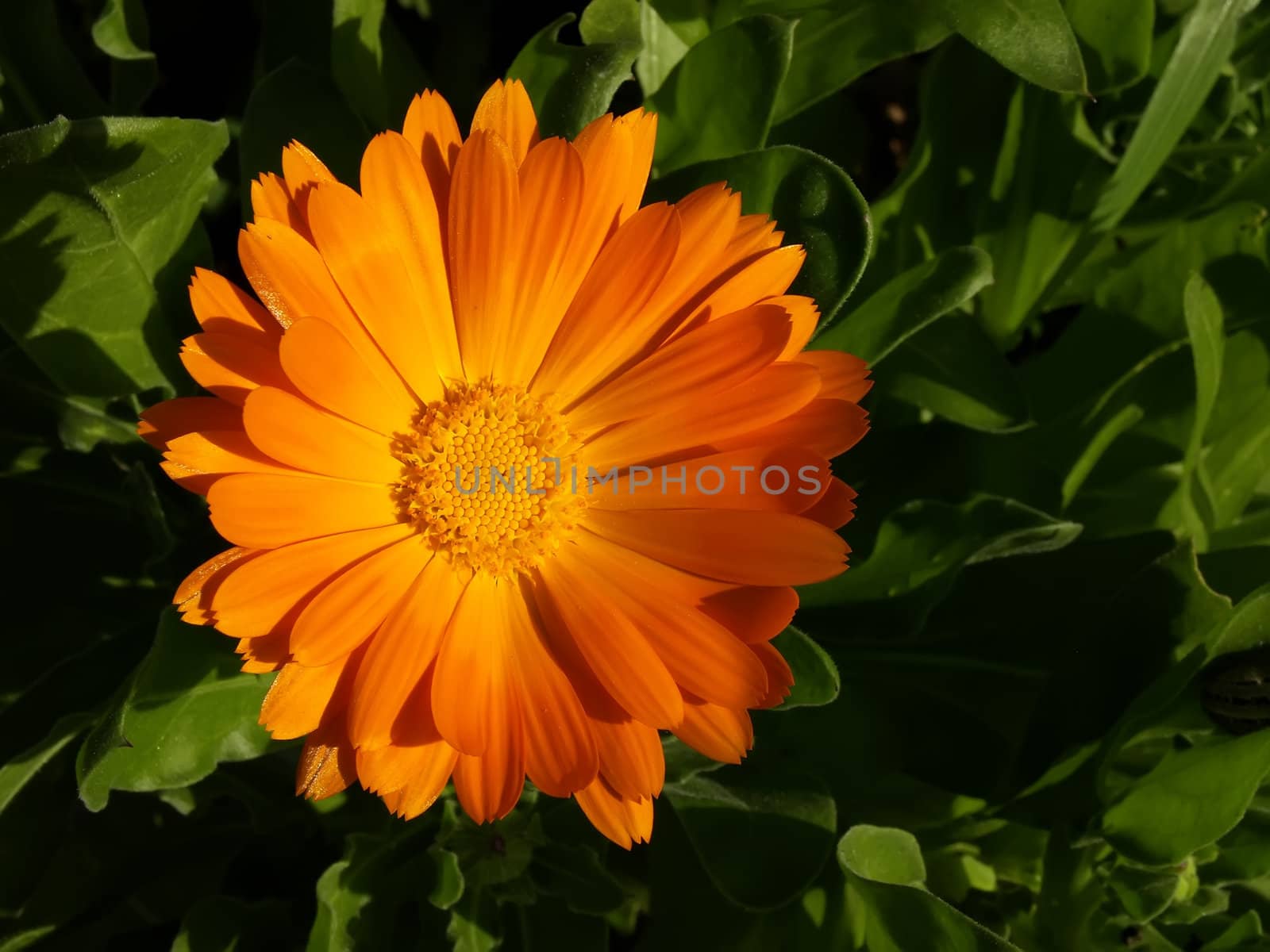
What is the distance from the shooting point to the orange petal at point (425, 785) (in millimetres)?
1331

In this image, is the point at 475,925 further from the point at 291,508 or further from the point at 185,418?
the point at 185,418

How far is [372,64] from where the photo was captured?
1.81 meters

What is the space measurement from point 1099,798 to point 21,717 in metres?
1.71

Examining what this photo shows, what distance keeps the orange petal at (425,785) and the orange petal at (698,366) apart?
1.80 feet

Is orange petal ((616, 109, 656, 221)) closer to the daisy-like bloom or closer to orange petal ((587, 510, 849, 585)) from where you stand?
the daisy-like bloom

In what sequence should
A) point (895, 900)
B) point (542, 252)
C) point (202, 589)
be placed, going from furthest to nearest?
point (895, 900)
point (542, 252)
point (202, 589)

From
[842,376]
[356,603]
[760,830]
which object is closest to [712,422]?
[842,376]

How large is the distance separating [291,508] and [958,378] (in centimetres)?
113

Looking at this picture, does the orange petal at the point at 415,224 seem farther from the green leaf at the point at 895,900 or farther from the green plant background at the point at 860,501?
the green leaf at the point at 895,900

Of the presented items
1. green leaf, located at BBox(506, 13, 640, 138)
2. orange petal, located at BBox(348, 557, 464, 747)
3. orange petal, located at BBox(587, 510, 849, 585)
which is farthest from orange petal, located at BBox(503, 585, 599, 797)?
green leaf, located at BBox(506, 13, 640, 138)

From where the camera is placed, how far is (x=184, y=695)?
1.50 meters

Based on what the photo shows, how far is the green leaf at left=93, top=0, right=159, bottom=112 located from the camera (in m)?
1.66

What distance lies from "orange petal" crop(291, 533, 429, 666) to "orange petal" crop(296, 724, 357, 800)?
113mm

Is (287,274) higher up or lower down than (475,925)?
higher up
